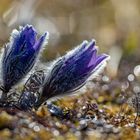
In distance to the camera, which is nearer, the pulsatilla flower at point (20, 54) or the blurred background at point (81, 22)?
the pulsatilla flower at point (20, 54)

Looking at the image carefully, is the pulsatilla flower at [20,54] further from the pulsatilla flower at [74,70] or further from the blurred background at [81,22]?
the blurred background at [81,22]

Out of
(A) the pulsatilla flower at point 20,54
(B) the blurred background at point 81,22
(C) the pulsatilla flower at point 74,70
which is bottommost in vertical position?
(C) the pulsatilla flower at point 74,70

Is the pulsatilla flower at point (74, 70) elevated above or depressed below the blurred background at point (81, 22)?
below

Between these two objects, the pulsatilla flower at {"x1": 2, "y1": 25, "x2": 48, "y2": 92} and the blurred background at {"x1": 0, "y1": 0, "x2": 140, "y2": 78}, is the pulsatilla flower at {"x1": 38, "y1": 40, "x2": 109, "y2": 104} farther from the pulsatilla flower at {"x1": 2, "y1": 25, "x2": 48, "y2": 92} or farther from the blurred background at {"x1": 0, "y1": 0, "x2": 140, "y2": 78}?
the blurred background at {"x1": 0, "y1": 0, "x2": 140, "y2": 78}

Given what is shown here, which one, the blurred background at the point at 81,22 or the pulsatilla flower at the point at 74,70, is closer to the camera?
the pulsatilla flower at the point at 74,70

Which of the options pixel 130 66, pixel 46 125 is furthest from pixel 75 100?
pixel 130 66

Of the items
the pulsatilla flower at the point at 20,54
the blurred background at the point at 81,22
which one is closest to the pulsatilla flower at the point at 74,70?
the pulsatilla flower at the point at 20,54

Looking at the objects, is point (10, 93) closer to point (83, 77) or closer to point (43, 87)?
point (43, 87)
